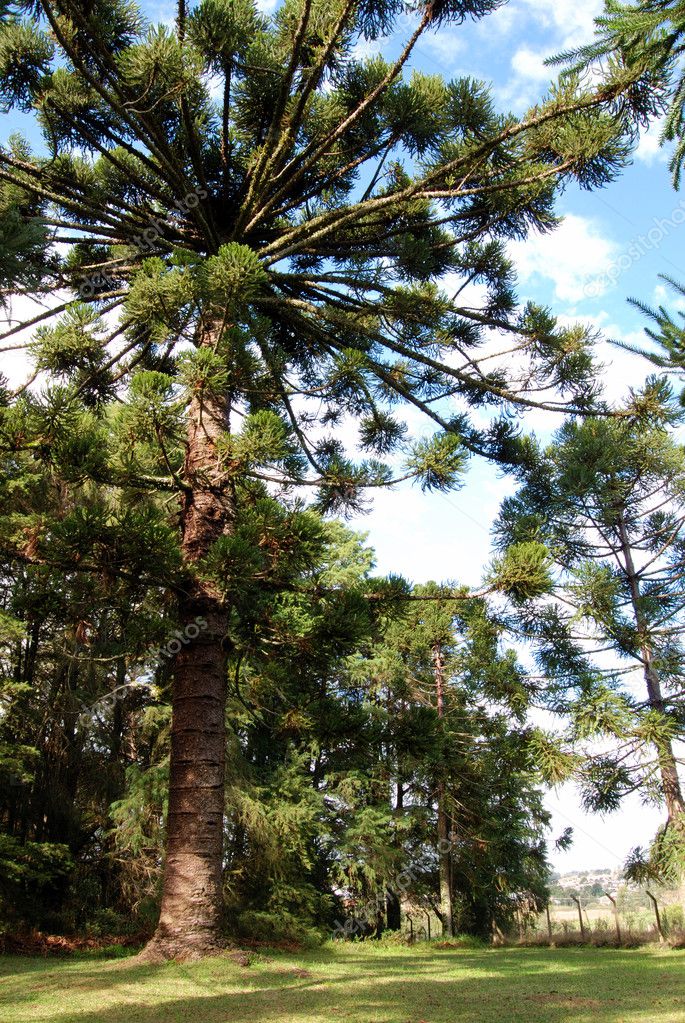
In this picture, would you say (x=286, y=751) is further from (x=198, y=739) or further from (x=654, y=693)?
(x=198, y=739)

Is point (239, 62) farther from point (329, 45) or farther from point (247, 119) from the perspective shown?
point (329, 45)

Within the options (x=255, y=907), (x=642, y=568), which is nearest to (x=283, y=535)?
(x=642, y=568)

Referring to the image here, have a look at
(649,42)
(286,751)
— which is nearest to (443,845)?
(286,751)

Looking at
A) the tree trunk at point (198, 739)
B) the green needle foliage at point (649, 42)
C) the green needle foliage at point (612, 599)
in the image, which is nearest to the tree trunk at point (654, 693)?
the green needle foliage at point (612, 599)

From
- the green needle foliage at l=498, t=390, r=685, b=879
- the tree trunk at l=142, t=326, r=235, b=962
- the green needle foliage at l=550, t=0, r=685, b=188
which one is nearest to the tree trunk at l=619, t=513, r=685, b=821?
the green needle foliage at l=498, t=390, r=685, b=879

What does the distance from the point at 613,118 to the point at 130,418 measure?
4749 mm

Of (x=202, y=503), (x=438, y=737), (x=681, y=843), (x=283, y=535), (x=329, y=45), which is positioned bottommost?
(x=681, y=843)

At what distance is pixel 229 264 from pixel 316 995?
5.29 m

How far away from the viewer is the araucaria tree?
622 centimetres

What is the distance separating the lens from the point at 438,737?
24.8ft

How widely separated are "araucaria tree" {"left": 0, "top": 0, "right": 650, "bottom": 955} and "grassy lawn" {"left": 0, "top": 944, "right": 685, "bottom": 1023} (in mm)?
706

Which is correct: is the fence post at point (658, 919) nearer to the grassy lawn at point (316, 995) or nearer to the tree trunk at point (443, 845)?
the tree trunk at point (443, 845)

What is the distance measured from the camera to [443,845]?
1862 cm

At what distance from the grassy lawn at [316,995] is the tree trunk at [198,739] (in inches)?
13.6
